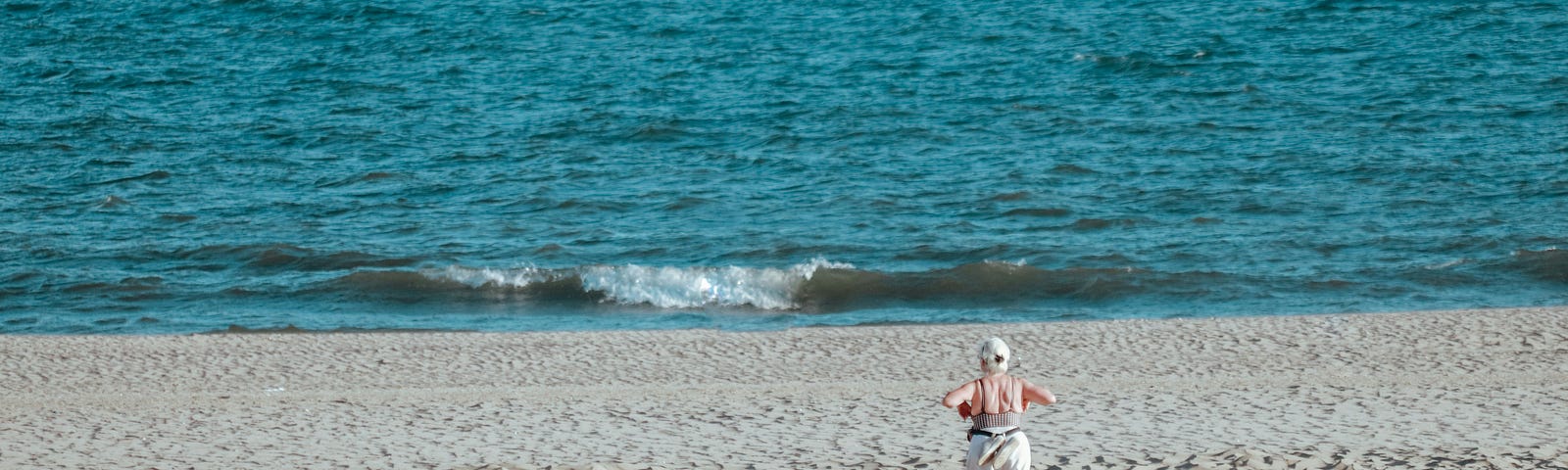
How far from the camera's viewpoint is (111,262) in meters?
17.1

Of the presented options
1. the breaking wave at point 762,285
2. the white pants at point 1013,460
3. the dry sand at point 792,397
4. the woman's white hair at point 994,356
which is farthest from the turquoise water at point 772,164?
the woman's white hair at point 994,356

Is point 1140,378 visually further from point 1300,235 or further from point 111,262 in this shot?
point 111,262

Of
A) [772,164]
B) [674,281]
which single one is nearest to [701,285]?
[674,281]

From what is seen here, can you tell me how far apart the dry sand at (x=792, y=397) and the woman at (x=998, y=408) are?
1.90 metres

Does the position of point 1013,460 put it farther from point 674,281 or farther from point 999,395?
point 674,281

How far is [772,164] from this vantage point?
2139cm

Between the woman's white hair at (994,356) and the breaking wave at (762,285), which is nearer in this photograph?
the woman's white hair at (994,356)

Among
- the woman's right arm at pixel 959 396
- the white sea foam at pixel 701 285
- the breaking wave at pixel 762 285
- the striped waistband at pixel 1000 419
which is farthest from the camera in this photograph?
the white sea foam at pixel 701 285

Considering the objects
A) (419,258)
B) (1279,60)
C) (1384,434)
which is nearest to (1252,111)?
(1279,60)

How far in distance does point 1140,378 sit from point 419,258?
8.91 m

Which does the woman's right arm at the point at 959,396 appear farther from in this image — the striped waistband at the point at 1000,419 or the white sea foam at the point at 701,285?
the white sea foam at the point at 701,285

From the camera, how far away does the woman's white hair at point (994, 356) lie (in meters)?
6.10

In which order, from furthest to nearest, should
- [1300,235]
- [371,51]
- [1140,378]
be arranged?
[371,51] → [1300,235] → [1140,378]

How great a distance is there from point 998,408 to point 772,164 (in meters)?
15.3
